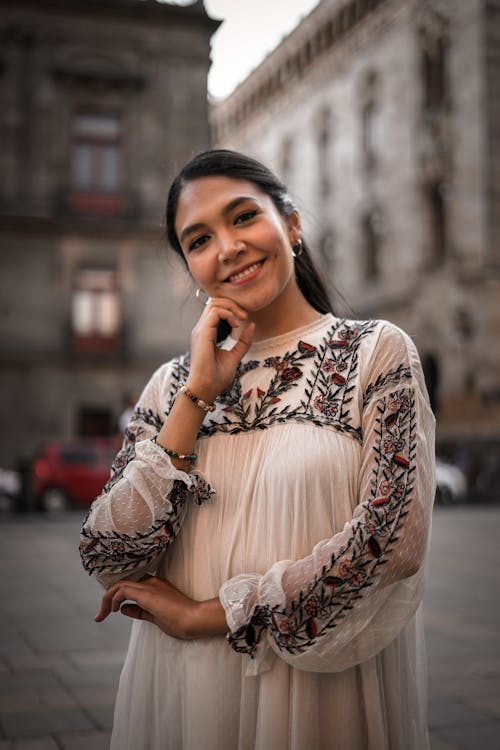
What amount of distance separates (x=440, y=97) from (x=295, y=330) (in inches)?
1181

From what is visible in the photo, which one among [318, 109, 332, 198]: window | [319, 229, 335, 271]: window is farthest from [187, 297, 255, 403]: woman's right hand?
[318, 109, 332, 198]: window

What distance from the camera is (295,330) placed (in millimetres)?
2105

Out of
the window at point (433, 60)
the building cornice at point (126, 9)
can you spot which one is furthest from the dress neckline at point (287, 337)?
the window at point (433, 60)

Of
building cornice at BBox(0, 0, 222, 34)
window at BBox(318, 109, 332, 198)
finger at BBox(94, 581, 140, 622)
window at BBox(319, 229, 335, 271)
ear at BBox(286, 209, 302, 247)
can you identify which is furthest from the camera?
window at BBox(318, 109, 332, 198)

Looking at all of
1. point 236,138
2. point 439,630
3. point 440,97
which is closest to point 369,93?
point 440,97

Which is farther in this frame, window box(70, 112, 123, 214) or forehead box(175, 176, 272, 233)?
window box(70, 112, 123, 214)

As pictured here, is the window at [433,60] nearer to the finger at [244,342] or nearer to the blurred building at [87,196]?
the blurred building at [87,196]

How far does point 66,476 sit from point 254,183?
1685cm

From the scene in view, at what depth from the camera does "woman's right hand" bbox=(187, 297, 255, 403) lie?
1.97 metres

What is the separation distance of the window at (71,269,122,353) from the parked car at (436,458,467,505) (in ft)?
29.7

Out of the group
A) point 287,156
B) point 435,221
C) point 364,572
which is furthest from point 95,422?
point 364,572

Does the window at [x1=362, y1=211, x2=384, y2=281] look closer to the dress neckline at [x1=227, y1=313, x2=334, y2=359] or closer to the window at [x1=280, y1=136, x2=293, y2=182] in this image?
the window at [x1=280, y1=136, x2=293, y2=182]

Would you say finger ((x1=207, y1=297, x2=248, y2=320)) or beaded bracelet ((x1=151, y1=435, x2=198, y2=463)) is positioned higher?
finger ((x1=207, y1=297, x2=248, y2=320))

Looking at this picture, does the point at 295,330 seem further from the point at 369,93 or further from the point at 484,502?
the point at 369,93
